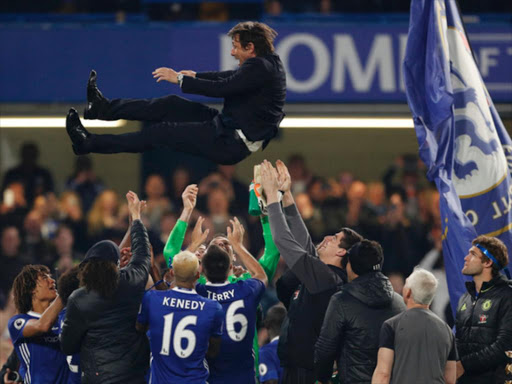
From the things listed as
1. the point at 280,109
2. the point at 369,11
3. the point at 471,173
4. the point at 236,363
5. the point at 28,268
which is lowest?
the point at 236,363

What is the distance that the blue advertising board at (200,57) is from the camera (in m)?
12.3

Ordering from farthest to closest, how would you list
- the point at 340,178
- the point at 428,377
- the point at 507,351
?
the point at 340,178 → the point at 507,351 → the point at 428,377

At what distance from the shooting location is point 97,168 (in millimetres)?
14117

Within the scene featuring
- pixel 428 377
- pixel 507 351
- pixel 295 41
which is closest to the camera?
pixel 428 377

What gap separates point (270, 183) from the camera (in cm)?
636

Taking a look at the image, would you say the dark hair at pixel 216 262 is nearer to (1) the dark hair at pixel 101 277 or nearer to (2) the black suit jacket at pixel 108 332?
(2) the black suit jacket at pixel 108 332

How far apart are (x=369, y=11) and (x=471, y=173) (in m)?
6.65

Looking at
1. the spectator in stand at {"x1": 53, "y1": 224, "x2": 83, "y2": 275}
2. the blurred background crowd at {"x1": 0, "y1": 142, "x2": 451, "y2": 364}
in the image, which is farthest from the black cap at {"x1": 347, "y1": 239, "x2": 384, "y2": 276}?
the spectator in stand at {"x1": 53, "y1": 224, "x2": 83, "y2": 275}

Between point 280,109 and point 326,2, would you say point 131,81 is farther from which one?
point 280,109

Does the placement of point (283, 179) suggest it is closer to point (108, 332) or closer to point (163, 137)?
point (163, 137)

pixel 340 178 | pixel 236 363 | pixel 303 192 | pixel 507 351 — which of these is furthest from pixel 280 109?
pixel 340 178

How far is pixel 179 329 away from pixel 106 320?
0.50 meters

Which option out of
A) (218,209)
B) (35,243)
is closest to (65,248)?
(35,243)

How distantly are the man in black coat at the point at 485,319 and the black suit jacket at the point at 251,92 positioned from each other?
1789 millimetres
